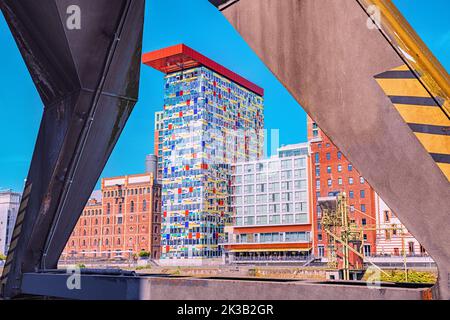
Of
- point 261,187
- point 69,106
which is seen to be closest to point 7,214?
point 261,187

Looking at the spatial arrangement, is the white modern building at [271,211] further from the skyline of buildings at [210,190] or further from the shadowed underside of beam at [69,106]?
the shadowed underside of beam at [69,106]

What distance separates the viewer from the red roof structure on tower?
4717 inches

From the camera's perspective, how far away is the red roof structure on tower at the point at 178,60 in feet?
393

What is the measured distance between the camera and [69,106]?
9.88m

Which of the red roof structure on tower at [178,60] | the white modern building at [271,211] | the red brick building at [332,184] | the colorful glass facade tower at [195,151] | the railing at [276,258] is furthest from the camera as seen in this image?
the red roof structure on tower at [178,60]

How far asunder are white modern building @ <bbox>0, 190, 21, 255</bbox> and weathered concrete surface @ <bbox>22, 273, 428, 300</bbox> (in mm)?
139492

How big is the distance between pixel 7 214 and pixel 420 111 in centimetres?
14657

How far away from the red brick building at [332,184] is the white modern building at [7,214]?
93.6m

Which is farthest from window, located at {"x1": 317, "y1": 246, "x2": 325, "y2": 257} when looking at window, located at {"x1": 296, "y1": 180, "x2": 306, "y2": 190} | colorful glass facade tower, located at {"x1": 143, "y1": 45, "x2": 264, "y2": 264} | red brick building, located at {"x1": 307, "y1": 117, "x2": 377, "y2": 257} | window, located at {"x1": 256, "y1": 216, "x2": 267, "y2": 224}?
colorful glass facade tower, located at {"x1": 143, "y1": 45, "x2": 264, "y2": 264}

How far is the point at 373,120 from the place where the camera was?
166 inches

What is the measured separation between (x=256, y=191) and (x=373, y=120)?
90.0 metres

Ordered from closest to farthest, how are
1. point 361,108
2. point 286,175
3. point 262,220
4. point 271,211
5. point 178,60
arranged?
point 361,108, point 286,175, point 271,211, point 262,220, point 178,60

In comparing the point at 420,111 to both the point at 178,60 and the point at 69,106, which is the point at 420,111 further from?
the point at 178,60

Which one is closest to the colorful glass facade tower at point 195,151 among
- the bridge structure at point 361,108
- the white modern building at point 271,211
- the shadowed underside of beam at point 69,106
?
the white modern building at point 271,211
